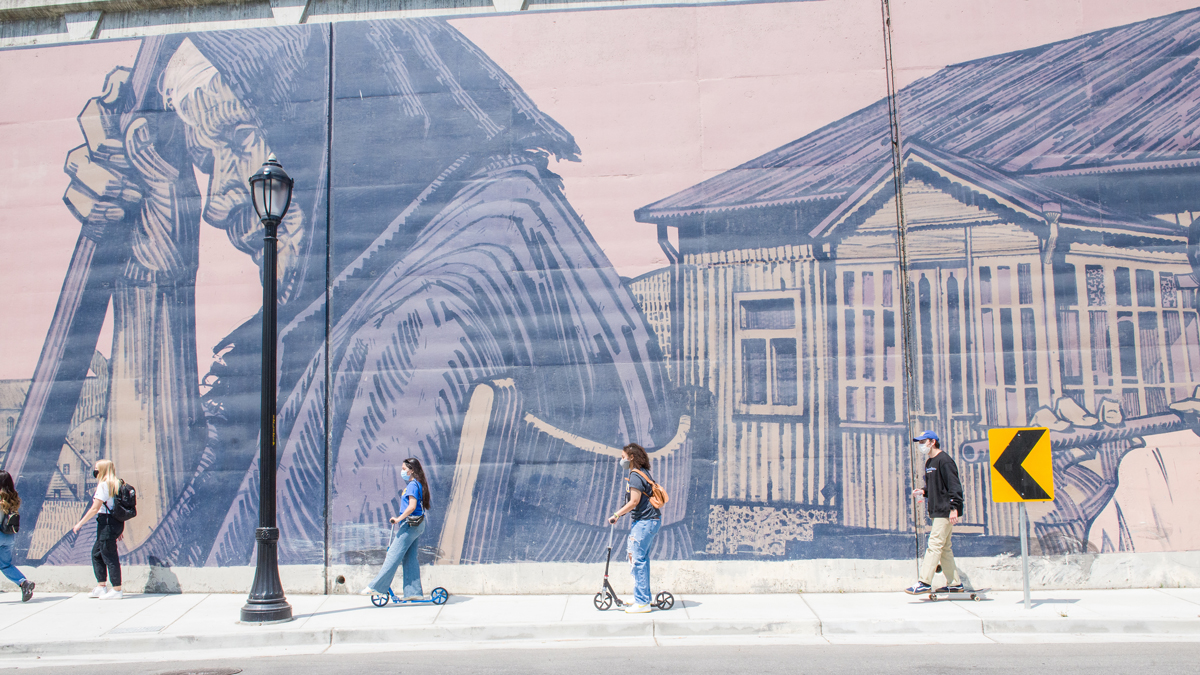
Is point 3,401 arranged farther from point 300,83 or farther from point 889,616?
point 889,616

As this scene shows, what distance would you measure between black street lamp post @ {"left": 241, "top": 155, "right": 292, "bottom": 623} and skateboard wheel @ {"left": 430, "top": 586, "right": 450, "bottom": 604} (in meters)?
1.43

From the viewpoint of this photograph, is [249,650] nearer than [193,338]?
Yes

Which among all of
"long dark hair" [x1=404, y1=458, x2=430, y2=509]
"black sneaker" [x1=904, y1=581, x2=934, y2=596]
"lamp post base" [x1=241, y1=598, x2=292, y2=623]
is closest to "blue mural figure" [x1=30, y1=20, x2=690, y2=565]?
"long dark hair" [x1=404, y1=458, x2=430, y2=509]

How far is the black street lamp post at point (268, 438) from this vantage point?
7367 mm

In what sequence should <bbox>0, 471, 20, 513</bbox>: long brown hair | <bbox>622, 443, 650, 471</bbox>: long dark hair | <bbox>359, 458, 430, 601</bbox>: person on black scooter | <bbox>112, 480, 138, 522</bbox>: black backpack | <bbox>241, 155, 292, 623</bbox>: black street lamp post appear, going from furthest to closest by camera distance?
<bbox>112, 480, 138, 522</bbox>: black backpack, <bbox>0, 471, 20, 513</bbox>: long brown hair, <bbox>359, 458, 430, 601</bbox>: person on black scooter, <bbox>622, 443, 650, 471</bbox>: long dark hair, <bbox>241, 155, 292, 623</bbox>: black street lamp post

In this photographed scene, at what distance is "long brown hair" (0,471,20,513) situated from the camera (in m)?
8.49

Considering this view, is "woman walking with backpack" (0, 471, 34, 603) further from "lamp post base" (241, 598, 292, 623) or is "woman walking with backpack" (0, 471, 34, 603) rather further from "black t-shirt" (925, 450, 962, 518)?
"black t-shirt" (925, 450, 962, 518)

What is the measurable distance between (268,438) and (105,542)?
2886 millimetres

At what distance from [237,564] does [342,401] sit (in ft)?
7.53

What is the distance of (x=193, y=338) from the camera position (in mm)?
9281

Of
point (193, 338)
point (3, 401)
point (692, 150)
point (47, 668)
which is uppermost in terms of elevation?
point (692, 150)

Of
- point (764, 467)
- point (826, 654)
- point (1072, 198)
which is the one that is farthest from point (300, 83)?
point (1072, 198)

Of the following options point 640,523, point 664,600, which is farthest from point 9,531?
Answer: point 664,600

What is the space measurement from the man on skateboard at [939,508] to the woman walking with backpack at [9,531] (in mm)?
9931
